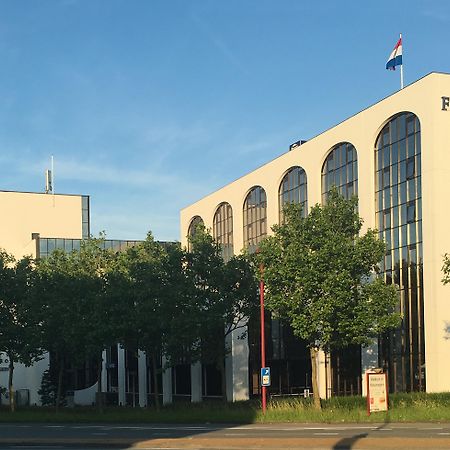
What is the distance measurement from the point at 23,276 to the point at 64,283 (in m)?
6.15

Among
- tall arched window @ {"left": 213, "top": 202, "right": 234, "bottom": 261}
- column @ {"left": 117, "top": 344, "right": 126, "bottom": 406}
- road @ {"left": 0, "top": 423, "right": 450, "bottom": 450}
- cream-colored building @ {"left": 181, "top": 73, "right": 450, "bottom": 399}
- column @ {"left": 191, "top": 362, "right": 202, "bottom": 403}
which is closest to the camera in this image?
road @ {"left": 0, "top": 423, "right": 450, "bottom": 450}

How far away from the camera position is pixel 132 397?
3196 inches

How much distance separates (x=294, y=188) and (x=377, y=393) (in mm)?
28464

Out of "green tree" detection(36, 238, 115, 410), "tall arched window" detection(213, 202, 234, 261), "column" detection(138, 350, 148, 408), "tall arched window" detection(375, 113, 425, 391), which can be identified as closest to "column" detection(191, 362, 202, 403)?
"column" detection(138, 350, 148, 408)

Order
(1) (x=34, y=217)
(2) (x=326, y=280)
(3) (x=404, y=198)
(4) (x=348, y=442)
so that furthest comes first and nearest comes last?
(1) (x=34, y=217)
(3) (x=404, y=198)
(2) (x=326, y=280)
(4) (x=348, y=442)

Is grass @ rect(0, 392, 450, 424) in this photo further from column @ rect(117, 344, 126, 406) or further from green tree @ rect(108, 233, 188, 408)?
column @ rect(117, 344, 126, 406)

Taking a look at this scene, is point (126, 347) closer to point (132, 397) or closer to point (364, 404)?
point (364, 404)

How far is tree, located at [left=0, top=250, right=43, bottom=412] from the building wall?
4996cm

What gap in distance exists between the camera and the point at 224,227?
249ft

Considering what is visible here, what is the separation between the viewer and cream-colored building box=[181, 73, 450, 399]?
4875cm

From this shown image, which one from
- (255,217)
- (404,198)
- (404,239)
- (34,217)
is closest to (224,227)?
(255,217)

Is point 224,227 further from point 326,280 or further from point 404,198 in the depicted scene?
point 326,280

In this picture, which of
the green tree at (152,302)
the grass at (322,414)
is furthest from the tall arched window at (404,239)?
the green tree at (152,302)

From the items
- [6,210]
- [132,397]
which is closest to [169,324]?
[132,397]
